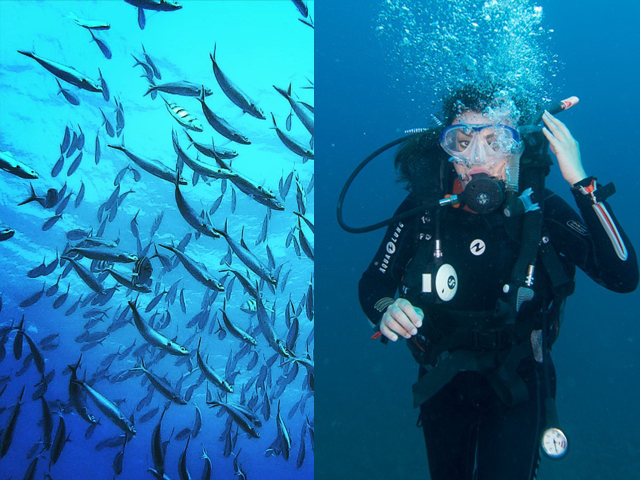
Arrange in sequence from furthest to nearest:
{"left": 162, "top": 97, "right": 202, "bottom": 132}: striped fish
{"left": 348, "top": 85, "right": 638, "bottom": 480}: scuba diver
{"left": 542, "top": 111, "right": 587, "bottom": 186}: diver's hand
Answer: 1. {"left": 162, "top": 97, "right": 202, "bottom": 132}: striped fish
2. {"left": 542, "top": 111, "right": 587, "bottom": 186}: diver's hand
3. {"left": 348, "top": 85, "right": 638, "bottom": 480}: scuba diver

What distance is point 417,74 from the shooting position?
13.3 m

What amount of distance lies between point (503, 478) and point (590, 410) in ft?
47.2

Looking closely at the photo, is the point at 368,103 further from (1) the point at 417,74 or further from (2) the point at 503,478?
(2) the point at 503,478

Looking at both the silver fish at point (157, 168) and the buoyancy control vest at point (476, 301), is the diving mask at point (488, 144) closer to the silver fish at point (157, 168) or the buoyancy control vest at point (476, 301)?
the buoyancy control vest at point (476, 301)

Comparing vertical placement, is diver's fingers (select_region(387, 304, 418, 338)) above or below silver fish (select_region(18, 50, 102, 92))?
below

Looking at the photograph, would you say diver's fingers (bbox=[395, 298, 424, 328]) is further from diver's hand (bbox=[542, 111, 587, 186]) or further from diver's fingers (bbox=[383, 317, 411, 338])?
diver's hand (bbox=[542, 111, 587, 186])

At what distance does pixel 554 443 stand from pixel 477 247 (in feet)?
4.56

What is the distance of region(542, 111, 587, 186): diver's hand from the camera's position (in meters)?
2.84

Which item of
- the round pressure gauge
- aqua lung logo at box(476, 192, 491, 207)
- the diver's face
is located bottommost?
the round pressure gauge

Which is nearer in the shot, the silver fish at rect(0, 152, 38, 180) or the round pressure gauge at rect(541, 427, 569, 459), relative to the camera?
the round pressure gauge at rect(541, 427, 569, 459)

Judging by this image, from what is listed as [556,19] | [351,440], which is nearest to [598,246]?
[351,440]

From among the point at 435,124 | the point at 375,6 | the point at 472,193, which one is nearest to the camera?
the point at 472,193

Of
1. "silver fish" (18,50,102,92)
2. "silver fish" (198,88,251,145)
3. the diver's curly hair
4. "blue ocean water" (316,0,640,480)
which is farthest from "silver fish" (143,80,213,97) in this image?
"blue ocean water" (316,0,640,480)

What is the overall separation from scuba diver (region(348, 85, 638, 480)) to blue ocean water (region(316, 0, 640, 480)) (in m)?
8.88
